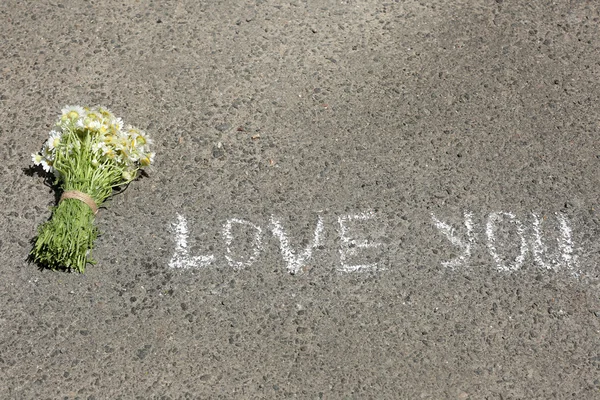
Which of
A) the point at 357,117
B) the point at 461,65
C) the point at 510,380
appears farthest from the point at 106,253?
the point at 461,65

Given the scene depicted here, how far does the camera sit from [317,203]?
346cm

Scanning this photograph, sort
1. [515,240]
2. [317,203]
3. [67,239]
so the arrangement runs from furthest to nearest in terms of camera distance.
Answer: [317,203] < [515,240] < [67,239]

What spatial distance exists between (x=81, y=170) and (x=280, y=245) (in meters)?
1.00

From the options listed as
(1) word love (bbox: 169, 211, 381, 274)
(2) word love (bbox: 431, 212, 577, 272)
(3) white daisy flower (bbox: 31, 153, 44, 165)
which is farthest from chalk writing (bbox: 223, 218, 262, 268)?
(3) white daisy flower (bbox: 31, 153, 44, 165)

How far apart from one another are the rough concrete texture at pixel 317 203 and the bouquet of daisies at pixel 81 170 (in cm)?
10

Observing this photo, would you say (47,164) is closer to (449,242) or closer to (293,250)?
(293,250)

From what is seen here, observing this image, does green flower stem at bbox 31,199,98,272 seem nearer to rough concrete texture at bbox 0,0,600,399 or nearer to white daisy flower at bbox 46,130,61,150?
rough concrete texture at bbox 0,0,600,399

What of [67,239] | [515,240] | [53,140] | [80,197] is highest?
[53,140]

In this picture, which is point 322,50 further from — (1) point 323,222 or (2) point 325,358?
(2) point 325,358

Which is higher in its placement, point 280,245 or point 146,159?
point 146,159

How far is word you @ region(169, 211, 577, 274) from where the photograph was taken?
3266 millimetres

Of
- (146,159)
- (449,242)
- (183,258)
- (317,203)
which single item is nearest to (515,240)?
(449,242)

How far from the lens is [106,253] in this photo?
3273mm

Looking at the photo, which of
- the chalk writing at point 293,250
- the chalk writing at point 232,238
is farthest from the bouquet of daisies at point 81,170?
the chalk writing at point 293,250
